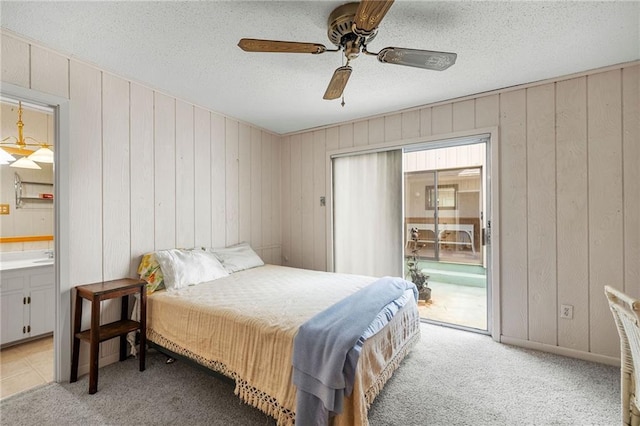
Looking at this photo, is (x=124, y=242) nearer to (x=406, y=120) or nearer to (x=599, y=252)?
(x=406, y=120)

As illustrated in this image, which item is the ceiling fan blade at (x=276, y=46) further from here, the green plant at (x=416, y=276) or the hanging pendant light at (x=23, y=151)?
the green plant at (x=416, y=276)

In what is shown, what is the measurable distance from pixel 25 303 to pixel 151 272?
1487mm

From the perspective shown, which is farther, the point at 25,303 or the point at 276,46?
the point at 25,303

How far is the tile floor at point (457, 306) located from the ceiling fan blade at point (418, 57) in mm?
2763

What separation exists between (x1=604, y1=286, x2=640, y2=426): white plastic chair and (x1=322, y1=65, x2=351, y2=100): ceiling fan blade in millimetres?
1734

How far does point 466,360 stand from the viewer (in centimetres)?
241

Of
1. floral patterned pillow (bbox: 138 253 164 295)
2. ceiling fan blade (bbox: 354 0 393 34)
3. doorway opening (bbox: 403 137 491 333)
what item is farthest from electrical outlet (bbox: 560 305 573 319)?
floral patterned pillow (bbox: 138 253 164 295)

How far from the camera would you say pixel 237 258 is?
3.29 metres

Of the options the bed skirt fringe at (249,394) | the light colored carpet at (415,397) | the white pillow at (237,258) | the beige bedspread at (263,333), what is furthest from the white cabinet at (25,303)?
the bed skirt fringe at (249,394)

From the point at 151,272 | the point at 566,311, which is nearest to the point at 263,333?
the point at 151,272

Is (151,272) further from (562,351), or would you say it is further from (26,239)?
(562,351)

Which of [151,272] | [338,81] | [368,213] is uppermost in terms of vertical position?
[338,81]

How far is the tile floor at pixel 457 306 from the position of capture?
3451 mm

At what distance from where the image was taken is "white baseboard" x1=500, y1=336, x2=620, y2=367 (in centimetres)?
230
